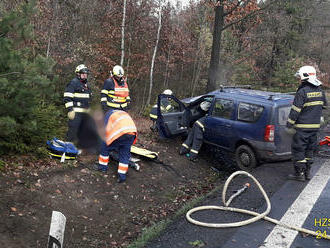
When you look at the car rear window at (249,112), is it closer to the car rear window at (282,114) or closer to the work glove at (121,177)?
the car rear window at (282,114)

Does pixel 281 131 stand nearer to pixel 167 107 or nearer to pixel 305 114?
pixel 305 114

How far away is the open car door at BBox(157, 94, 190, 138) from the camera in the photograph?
8.21 meters

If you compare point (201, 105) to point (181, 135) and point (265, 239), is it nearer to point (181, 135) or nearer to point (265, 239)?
point (181, 135)

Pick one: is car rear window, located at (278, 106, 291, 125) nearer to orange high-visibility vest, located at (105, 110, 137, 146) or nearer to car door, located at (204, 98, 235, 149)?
car door, located at (204, 98, 235, 149)

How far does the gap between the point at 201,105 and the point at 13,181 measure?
5.29 meters

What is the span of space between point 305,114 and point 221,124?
7.48ft

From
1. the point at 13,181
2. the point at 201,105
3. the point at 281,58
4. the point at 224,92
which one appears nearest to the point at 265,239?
the point at 13,181

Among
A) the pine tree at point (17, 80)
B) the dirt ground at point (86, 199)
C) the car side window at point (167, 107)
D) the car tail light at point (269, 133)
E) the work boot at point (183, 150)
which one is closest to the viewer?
the dirt ground at point (86, 199)

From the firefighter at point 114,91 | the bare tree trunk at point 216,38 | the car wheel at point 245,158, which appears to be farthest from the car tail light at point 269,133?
the bare tree trunk at point 216,38

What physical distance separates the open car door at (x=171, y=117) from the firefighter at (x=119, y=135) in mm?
2306

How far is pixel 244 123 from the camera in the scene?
23.9ft

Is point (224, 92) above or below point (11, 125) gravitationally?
above

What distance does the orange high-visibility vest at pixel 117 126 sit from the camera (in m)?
5.73

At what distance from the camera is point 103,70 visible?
12.2 metres
